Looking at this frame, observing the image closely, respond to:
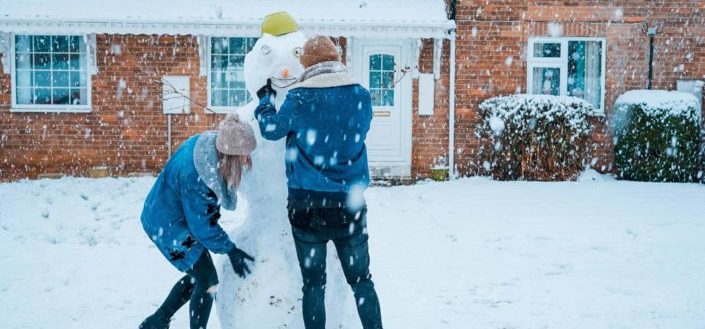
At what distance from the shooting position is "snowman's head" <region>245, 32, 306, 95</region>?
3949 mm

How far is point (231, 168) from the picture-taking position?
3586 mm

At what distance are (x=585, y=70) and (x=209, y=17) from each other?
645 centimetres

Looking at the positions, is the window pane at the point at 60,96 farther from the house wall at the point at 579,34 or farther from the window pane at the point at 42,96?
the house wall at the point at 579,34

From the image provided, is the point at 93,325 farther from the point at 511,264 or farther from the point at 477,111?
the point at 477,111

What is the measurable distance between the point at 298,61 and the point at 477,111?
27.5 ft

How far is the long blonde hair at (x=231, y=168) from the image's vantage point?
11.7 feet

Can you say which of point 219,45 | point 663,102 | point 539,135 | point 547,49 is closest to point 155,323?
point 539,135

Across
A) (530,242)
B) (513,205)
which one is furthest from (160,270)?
(513,205)

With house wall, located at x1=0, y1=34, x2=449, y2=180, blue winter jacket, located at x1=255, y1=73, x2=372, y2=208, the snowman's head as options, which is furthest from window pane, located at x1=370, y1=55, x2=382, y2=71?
blue winter jacket, located at x1=255, y1=73, x2=372, y2=208

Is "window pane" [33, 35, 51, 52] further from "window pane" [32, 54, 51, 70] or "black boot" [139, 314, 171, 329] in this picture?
"black boot" [139, 314, 171, 329]

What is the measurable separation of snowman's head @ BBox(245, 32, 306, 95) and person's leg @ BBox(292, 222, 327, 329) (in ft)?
2.96

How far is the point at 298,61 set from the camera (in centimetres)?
398

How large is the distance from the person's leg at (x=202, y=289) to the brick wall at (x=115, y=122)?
847 cm

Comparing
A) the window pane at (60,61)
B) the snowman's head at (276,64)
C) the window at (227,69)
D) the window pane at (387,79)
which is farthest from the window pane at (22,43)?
the snowman's head at (276,64)
